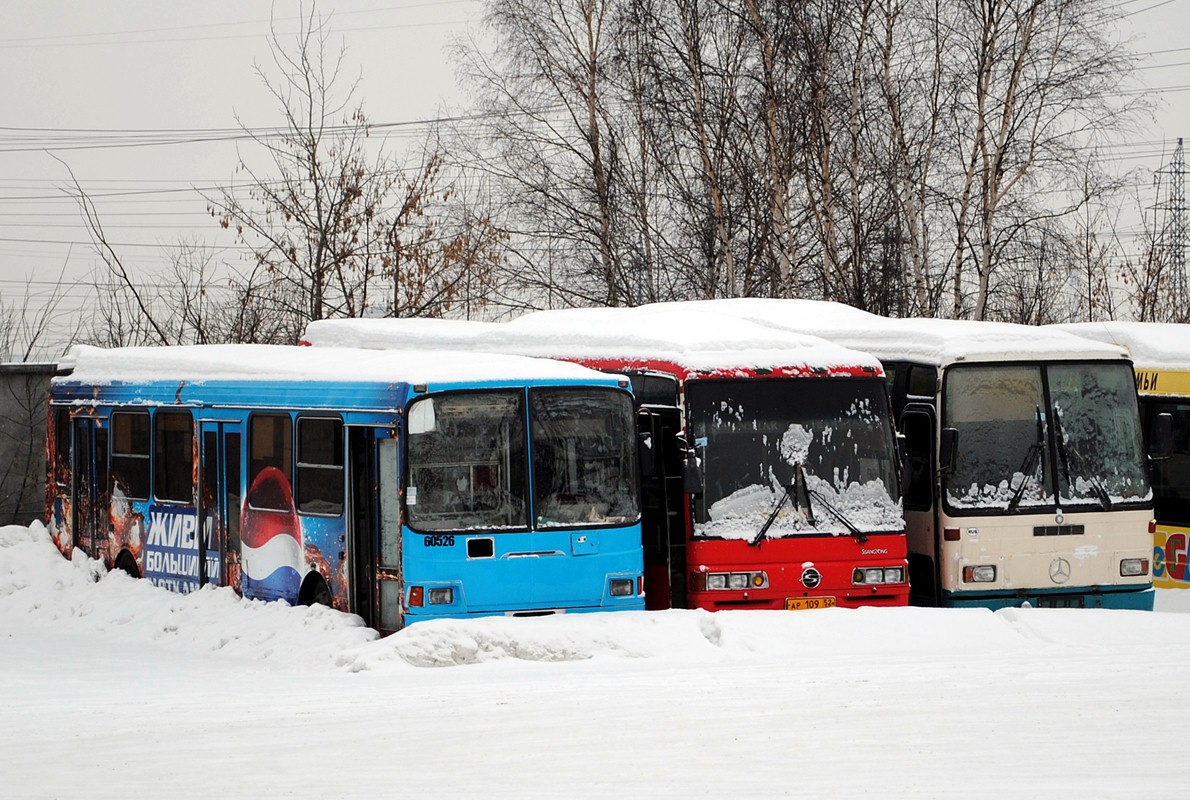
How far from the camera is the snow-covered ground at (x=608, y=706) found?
8547 millimetres

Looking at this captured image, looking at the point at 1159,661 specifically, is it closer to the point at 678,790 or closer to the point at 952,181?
the point at 678,790

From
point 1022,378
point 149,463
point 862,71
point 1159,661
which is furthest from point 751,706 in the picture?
point 862,71

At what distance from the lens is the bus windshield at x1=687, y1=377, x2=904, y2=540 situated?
46.9 ft

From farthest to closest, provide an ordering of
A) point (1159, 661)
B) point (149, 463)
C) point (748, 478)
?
point (149, 463), point (748, 478), point (1159, 661)

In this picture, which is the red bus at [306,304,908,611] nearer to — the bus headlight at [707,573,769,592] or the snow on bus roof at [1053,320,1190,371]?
the bus headlight at [707,573,769,592]

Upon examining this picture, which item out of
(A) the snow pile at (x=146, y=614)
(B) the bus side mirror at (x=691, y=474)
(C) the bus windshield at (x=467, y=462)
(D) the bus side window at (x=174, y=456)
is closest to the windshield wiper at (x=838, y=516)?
(B) the bus side mirror at (x=691, y=474)

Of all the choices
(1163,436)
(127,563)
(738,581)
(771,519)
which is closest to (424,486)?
(738,581)

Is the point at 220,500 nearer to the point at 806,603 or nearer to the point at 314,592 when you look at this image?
the point at 314,592

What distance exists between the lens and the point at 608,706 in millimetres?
10500

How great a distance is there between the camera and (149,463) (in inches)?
699

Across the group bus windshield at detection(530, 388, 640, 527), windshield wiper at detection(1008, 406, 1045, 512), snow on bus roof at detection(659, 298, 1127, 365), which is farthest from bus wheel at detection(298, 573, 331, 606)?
windshield wiper at detection(1008, 406, 1045, 512)

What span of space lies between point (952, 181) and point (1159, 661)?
69.6 ft

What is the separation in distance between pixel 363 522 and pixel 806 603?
12.3 feet

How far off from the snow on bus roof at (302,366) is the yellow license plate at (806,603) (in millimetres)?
2465
